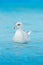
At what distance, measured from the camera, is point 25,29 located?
1110 mm

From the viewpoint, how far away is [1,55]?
1074mm

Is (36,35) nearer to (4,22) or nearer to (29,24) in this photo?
(29,24)

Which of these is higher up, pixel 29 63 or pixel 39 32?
pixel 39 32

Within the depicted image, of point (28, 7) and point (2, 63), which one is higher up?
point (28, 7)

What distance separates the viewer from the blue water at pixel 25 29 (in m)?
1.07

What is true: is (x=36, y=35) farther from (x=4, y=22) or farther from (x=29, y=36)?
(x=4, y=22)

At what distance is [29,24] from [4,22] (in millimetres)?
129

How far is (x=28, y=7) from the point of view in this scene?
114 centimetres

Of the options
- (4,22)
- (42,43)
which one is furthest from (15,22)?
(42,43)

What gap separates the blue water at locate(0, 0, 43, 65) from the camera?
1069mm

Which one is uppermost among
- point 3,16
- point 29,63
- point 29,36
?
point 3,16

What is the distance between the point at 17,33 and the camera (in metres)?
1.09

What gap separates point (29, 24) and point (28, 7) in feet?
0.30

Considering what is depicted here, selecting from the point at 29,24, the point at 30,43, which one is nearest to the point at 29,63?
the point at 30,43
